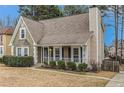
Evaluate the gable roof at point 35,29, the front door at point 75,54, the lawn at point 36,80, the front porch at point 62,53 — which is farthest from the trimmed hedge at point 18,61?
the front door at point 75,54

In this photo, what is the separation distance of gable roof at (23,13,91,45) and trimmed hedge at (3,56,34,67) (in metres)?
2.11

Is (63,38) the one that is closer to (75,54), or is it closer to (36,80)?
(75,54)

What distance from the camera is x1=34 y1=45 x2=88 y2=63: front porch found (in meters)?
15.9

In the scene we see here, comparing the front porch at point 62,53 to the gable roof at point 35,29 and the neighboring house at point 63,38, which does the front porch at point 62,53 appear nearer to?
the neighboring house at point 63,38

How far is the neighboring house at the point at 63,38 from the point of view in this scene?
1584 cm

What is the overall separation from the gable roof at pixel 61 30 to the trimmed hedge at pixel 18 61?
211 cm

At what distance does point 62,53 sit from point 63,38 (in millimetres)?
1101

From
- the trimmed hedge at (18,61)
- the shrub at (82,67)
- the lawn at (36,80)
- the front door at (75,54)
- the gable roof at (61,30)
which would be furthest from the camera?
the front door at (75,54)

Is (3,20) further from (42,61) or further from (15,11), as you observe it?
(42,61)

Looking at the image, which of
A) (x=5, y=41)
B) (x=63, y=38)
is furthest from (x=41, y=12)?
(x=63, y=38)

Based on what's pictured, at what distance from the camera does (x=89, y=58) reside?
15.9 meters

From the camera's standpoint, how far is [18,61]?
1433 centimetres
